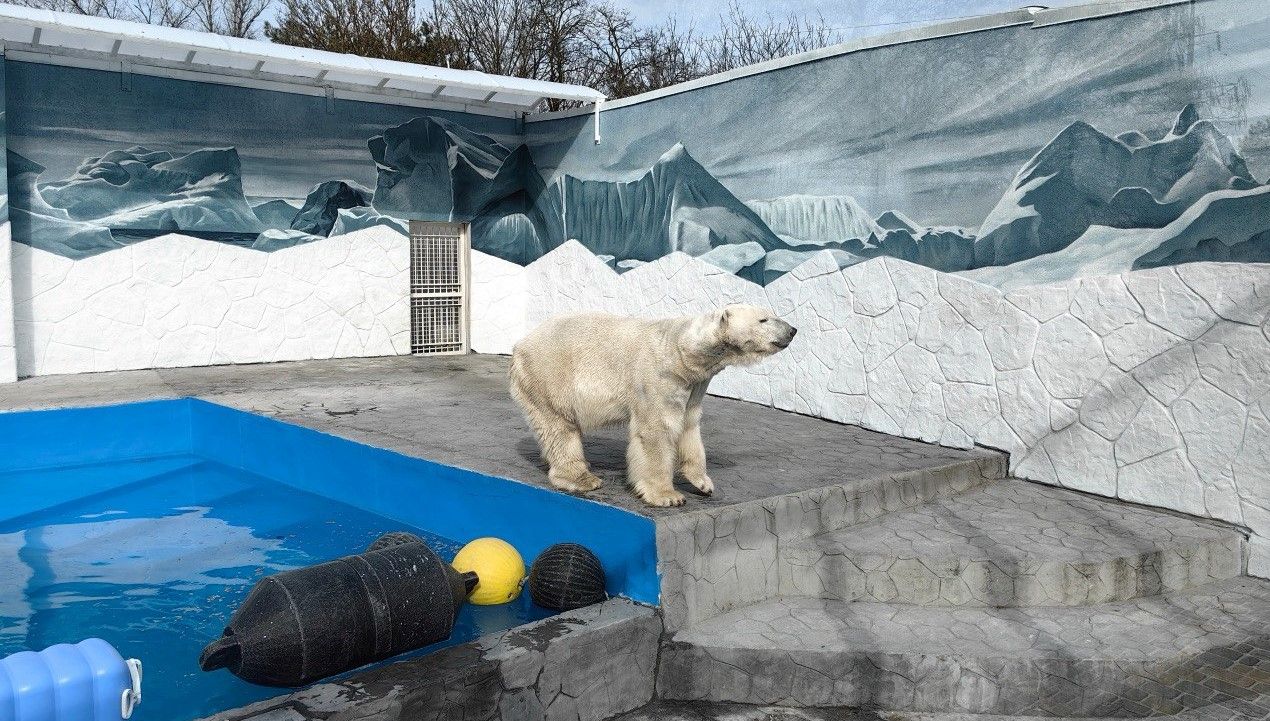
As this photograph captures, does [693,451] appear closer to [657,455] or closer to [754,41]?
[657,455]

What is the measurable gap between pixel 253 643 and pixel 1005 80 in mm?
4970

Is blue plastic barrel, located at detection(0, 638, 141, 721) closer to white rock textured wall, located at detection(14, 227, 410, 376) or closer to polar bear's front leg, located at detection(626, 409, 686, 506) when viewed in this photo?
polar bear's front leg, located at detection(626, 409, 686, 506)

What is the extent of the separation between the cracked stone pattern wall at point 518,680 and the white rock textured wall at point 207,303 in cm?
693

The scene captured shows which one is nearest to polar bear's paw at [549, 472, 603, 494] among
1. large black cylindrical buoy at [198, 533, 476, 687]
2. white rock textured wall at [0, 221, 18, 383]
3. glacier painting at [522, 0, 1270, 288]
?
large black cylindrical buoy at [198, 533, 476, 687]

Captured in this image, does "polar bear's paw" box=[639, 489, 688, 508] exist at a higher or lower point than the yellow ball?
higher

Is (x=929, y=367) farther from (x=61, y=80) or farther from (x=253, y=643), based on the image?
(x=61, y=80)

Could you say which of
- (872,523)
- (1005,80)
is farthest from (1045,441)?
(1005,80)

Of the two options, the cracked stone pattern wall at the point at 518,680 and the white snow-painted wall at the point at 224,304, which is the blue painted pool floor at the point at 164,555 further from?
the white snow-painted wall at the point at 224,304

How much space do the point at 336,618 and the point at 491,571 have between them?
1.03 metres

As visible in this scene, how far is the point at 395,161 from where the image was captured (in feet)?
33.9

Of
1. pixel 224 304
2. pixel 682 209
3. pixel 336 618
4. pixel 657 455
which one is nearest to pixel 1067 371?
pixel 657 455

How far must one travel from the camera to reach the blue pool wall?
4.17m

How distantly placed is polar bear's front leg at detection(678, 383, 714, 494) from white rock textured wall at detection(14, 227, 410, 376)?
6559 mm

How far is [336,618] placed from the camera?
125 inches
